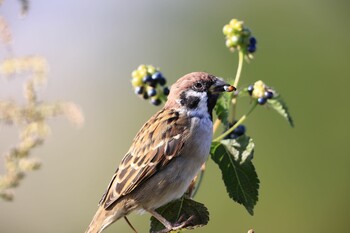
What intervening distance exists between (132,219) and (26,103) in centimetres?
226

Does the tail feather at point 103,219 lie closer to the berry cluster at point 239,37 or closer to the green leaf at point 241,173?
the green leaf at point 241,173

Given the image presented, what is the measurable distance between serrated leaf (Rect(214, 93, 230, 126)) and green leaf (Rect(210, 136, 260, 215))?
0.26 feet

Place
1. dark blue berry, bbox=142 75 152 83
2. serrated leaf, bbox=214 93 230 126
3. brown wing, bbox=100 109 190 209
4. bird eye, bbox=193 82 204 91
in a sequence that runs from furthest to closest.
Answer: bird eye, bbox=193 82 204 91
brown wing, bbox=100 109 190 209
dark blue berry, bbox=142 75 152 83
serrated leaf, bbox=214 93 230 126

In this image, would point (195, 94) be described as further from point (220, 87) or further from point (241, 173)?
point (241, 173)

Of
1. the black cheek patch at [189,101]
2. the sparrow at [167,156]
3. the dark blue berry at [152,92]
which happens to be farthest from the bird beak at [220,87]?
the dark blue berry at [152,92]

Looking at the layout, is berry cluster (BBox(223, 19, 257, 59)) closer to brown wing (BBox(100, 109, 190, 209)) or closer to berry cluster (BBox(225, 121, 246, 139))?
berry cluster (BBox(225, 121, 246, 139))

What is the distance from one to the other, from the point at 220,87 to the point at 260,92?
0.68 ft

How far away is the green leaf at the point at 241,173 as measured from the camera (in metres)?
2.45

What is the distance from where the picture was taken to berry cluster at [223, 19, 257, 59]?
2574 mm

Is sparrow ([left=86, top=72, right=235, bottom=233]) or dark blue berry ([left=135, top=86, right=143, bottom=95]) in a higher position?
dark blue berry ([left=135, top=86, right=143, bottom=95])

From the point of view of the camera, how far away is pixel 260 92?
252 cm

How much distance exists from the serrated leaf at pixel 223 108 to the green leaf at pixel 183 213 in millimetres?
297

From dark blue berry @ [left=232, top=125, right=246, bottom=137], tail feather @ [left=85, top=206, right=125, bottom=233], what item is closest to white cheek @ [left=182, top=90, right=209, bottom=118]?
dark blue berry @ [left=232, top=125, right=246, bottom=137]

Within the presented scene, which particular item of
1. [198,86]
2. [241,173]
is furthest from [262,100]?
[198,86]
